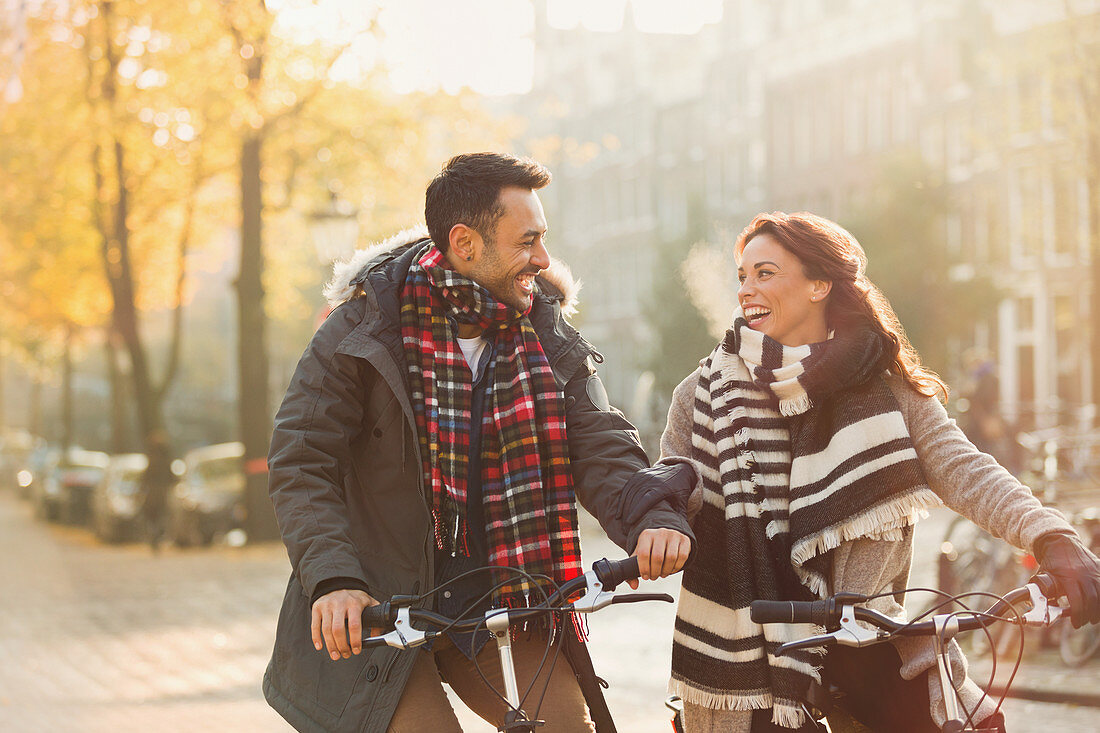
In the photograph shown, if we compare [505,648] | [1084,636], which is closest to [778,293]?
[505,648]

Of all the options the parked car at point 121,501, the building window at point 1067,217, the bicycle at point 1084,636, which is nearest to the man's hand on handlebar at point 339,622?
the bicycle at point 1084,636

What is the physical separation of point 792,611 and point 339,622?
899 mm

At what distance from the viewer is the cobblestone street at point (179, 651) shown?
7512 millimetres

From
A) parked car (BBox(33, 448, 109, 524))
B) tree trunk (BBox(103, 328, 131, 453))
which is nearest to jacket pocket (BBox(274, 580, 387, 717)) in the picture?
parked car (BBox(33, 448, 109, 524))

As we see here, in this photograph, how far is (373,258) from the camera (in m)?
3.26

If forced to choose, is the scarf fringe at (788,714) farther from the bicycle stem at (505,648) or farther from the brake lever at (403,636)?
the brake lever at (403,636)

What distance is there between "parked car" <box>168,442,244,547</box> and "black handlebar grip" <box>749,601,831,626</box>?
59.7ft

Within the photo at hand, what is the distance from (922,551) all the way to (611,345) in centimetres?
3750

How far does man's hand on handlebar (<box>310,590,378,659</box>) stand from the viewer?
2.74m

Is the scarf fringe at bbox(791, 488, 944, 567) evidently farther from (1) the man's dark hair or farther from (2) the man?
(1) the man's dark hair

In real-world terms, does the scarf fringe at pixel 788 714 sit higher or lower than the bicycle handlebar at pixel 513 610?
lower

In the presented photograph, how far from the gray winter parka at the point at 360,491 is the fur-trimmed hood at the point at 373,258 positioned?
0.03m

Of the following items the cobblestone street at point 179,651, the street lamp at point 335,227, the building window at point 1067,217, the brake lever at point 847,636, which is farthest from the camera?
the building window at point 1067,217

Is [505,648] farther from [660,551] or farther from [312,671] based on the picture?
[312,671]
